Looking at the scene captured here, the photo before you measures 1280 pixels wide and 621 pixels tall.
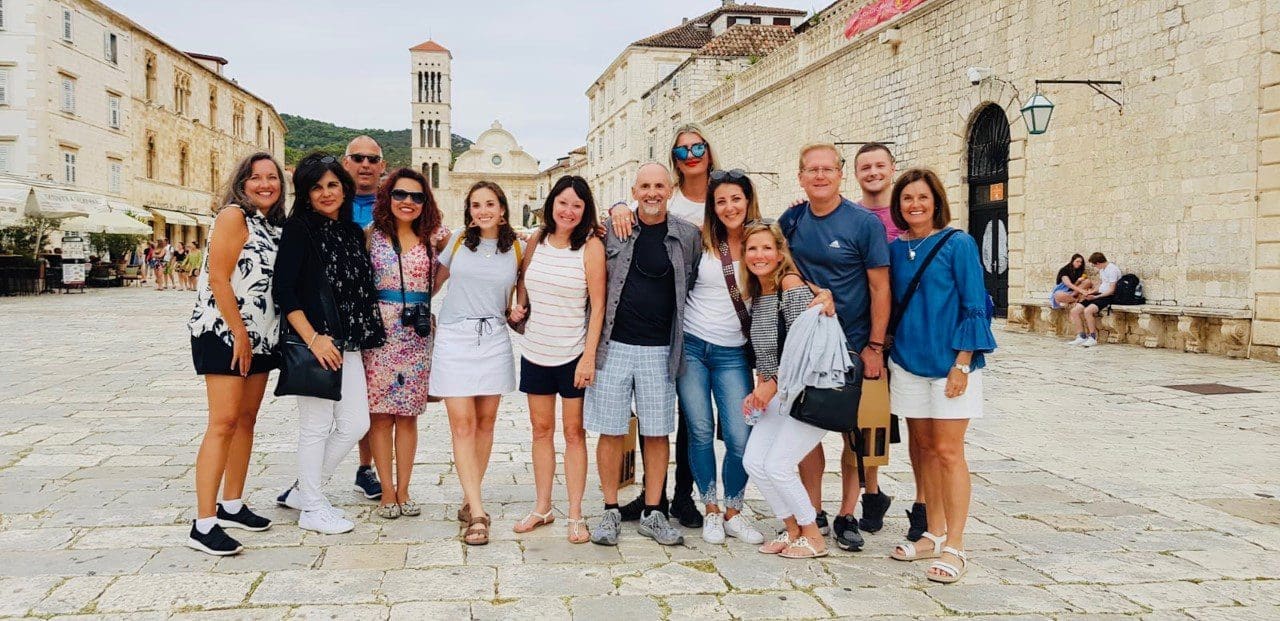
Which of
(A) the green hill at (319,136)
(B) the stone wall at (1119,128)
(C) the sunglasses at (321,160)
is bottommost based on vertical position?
(C) the sunglasses at (321,160)

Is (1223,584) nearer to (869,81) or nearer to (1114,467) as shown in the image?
(1114,467)

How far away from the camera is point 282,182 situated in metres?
4.27

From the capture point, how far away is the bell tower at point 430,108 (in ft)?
284

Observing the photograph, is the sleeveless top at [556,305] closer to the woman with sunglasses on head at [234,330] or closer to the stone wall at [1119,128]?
the woman with sunglasses on head at [234,330]

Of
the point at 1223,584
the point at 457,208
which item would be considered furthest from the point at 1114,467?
the point at 457,208

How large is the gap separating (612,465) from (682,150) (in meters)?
1.55

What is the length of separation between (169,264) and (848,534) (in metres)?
31.1

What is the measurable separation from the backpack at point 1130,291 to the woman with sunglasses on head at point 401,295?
1087cm

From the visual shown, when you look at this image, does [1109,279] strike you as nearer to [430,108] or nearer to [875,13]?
[875,13]

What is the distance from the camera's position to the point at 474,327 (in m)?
4.27

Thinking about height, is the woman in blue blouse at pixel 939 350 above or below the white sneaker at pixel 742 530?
above

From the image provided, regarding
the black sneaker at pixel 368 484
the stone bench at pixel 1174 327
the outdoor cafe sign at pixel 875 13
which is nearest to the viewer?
the black sneaker at pixel 368 484

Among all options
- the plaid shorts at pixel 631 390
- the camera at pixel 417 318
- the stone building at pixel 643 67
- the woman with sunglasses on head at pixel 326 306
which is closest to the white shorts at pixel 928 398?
the plaid shorts at pixel 631 390

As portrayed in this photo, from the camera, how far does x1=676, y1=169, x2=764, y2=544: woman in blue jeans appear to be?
4.07m
